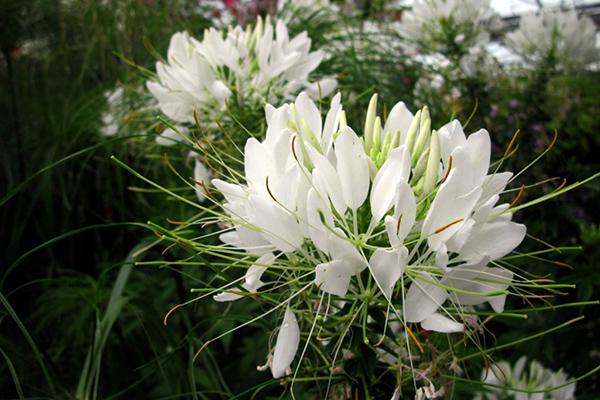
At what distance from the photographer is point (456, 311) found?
54 centimetres

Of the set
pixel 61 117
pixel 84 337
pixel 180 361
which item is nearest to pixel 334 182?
pixel 180 361

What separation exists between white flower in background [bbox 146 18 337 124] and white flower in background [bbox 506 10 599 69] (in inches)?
37.1

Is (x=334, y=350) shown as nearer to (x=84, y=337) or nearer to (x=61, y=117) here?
(x=84, y=337)

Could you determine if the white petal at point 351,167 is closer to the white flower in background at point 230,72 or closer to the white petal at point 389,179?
the white petal at point 389,179

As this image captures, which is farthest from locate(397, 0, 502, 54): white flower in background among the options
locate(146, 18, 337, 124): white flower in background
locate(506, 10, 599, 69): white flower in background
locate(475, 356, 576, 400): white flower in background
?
locate(475, 356, 576, 400): white flower in background

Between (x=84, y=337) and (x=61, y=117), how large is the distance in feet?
2.09

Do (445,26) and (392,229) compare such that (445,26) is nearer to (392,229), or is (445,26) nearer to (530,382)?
(530,382)

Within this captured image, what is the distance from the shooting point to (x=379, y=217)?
480 mm

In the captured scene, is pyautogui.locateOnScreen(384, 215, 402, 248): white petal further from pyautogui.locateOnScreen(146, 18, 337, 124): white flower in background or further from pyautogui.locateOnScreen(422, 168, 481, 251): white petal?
pyautogui.locateOnScreen(146, 18, 337, 124): white flower in background

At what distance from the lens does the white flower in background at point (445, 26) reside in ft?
4.38

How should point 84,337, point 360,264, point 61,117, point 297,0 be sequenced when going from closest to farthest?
A: 1. point 360,264
2. point 84,337
3. point 61,117
4. point 297,0

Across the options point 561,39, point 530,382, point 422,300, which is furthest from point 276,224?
point 561,39

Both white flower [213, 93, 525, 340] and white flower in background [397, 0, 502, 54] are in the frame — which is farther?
white flower in background [397, 0, 502, 54]

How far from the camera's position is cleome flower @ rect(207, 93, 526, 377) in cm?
46
